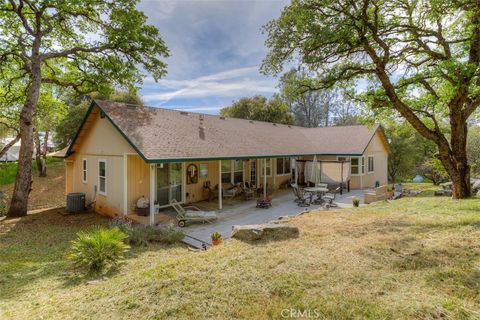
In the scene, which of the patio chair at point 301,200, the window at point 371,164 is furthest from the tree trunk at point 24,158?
the window at point 371,164

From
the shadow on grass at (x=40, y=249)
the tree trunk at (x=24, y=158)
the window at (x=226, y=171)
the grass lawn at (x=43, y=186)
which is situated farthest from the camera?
the grass lawn at (x=43, y=186)

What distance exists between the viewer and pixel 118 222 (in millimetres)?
8984

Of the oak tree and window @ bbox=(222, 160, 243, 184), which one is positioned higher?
the oak tree

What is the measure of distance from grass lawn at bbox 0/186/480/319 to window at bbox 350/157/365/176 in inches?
456

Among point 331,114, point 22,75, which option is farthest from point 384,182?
point 331,114

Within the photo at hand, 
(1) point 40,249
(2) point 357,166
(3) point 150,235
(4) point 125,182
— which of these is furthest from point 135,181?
(2) point 357,166

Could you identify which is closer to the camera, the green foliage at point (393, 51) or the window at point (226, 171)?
the green foliage at point (393, 51)

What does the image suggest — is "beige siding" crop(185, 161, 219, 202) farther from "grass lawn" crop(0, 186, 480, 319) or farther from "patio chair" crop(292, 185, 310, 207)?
"grass lawn" crop(0, 186, 480, 319)

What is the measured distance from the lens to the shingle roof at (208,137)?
1031cm

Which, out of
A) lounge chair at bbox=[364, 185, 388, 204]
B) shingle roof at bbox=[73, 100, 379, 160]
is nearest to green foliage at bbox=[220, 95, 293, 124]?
shingle roof at bbox=[73, 100, 379, 160]

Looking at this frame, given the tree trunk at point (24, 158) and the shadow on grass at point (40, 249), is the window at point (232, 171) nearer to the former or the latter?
the shadow on grass at point (40, 249)

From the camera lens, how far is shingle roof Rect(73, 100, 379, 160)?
1031 centimetres

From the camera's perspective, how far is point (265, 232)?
6.76 m

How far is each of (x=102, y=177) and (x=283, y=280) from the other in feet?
34.7
